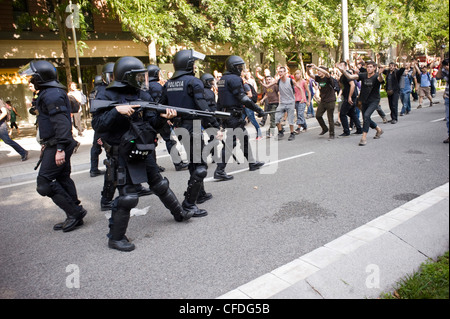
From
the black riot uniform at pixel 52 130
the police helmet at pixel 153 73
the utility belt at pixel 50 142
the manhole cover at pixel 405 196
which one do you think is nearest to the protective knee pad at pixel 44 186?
the black riot uniform at pixel 52 130

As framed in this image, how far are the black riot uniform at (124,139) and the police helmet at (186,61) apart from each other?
1008mm

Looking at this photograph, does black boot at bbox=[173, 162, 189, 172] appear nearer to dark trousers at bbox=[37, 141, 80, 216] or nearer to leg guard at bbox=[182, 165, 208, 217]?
leg guard at bbox=[182, 165, 208, 217]

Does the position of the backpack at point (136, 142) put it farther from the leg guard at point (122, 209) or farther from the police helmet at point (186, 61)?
the police helmet at point (186, 61)

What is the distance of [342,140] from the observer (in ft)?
29.8

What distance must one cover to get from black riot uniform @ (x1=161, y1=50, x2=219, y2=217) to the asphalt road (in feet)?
1.19

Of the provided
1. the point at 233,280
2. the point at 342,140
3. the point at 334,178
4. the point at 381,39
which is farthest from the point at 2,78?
the point at 381,39

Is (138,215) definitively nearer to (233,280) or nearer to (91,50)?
(233,280)

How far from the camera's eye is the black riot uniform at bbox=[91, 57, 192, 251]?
362 cm

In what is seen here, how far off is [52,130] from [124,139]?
1.22 metres

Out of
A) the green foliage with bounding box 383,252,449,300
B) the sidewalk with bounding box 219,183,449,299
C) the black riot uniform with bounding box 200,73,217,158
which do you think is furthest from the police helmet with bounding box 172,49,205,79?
the green foliage with bounding box 383,252,449,300

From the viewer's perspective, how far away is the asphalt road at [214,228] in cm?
319

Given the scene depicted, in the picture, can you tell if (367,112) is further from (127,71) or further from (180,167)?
(127,71)

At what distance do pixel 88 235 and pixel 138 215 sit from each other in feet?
2.35

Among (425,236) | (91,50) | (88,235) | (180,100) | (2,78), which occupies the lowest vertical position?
(88,235)
